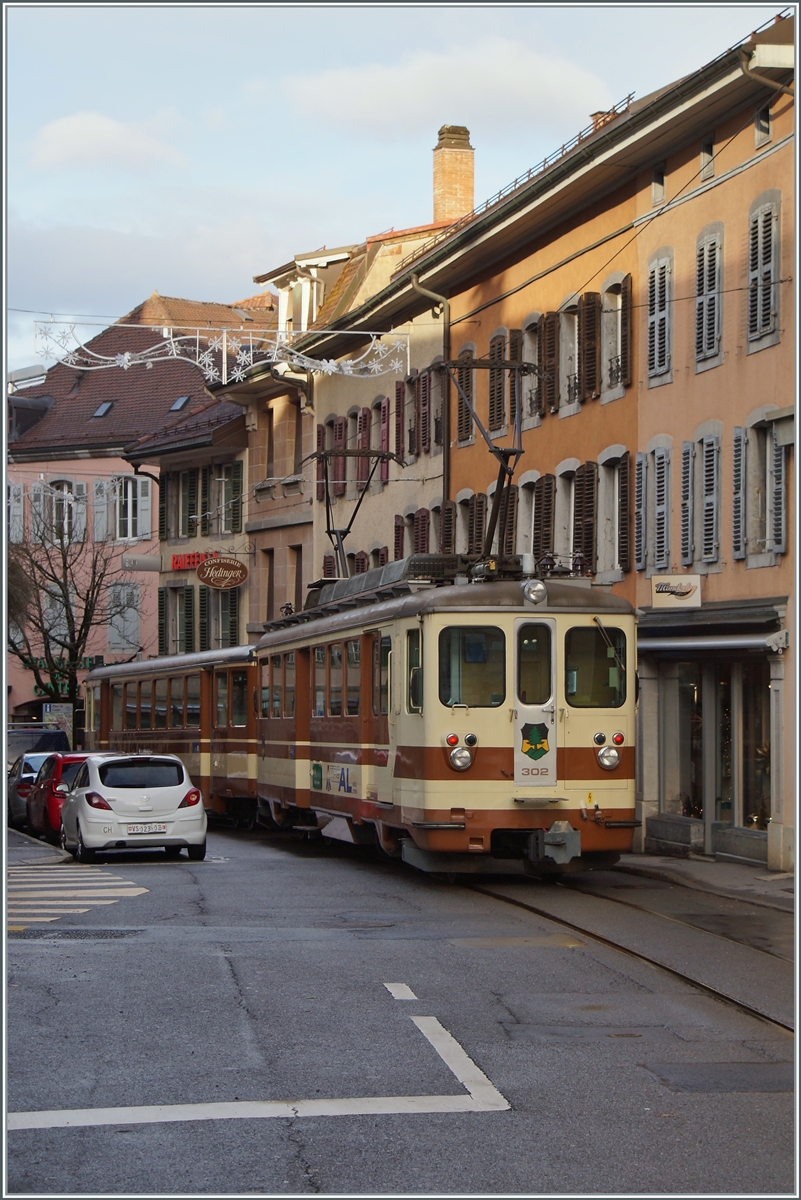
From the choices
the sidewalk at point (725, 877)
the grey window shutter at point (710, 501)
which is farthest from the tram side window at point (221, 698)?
the grey window shutter at point (710, 501)

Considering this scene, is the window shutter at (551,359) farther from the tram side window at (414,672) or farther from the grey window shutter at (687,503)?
the tram side window at (414,672)

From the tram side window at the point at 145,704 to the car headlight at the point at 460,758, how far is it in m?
18.5

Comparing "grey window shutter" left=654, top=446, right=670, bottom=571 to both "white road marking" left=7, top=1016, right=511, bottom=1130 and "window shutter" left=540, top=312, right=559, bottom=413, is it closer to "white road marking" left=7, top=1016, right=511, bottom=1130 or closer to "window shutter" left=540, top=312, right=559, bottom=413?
"window shutter" left=540, top=312, right=559, bottom=413

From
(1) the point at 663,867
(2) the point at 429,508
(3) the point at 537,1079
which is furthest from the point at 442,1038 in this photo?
(2) the point at 429,508

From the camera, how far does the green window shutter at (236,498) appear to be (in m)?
49.1

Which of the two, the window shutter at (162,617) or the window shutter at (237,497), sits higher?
the window shutter at (237,497)

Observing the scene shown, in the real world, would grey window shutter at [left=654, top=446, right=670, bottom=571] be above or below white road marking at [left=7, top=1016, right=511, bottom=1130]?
above

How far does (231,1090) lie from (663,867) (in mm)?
12912

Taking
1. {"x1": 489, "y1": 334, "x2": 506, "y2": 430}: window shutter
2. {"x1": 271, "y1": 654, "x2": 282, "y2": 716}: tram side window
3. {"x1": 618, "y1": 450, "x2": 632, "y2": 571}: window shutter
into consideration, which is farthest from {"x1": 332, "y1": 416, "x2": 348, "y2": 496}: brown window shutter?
{"x1": 618, "y1": 450, "x2": 632, "y2": 571}: window shutter

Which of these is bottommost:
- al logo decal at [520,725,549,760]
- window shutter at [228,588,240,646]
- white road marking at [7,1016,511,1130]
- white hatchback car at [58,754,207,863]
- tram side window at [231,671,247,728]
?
white road marking at [7,1016,511,1130]

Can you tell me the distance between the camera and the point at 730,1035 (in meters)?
9.37

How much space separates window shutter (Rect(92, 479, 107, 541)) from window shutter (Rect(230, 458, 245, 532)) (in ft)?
34.8

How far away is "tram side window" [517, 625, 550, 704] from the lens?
17.0 meters

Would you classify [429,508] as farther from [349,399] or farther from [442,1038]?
[442,1038]
